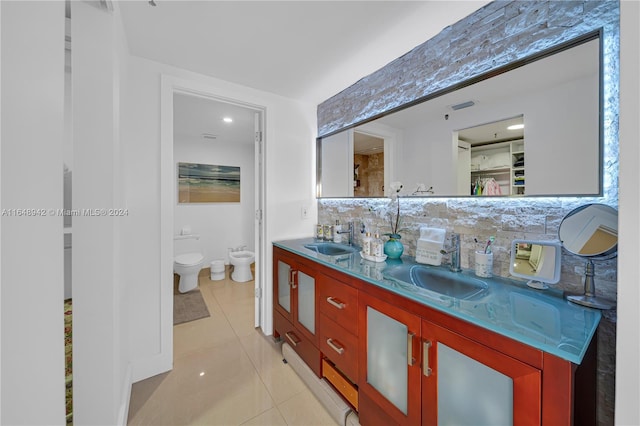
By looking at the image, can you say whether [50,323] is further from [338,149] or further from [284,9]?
[338,149]

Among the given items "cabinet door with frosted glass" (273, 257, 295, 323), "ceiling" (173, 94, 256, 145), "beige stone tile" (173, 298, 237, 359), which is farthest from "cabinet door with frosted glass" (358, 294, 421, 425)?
"ceiling" (173, 94, 256, 145)

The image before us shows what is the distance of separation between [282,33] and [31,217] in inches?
62.8

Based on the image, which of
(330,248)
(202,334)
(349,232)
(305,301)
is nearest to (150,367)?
(202,334)

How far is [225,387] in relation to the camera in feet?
5.49

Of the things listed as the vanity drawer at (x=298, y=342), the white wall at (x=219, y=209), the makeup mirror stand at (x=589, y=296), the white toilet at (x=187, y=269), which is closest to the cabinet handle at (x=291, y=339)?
the vanity drawer at (x=298, y=342)

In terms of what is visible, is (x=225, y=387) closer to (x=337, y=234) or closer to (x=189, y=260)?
(x=337, y=234)

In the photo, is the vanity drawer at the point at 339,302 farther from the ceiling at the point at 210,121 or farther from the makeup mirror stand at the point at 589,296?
the ceiling at the point at 210,121

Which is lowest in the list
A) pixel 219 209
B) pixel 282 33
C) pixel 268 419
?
pixel 268 419

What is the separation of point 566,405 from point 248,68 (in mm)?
2413

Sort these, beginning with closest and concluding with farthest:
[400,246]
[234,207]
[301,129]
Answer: [400,246] < [301,129] < [234,207]

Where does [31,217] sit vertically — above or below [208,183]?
below

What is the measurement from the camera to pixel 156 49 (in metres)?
1.63

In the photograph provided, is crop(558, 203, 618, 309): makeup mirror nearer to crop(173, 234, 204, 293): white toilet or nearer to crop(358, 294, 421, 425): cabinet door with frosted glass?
crop(358, 294, 421, 425): cabinet door with frosted glass

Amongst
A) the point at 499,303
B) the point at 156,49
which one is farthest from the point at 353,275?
the point at 156,49
